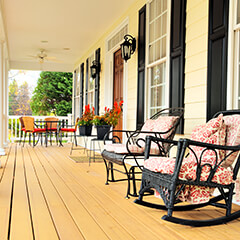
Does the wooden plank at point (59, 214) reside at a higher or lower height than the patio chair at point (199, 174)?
lower

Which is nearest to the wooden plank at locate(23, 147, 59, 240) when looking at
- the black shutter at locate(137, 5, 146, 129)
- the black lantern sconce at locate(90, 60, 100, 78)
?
the black shutter at locate(137, 5, 146, 129)

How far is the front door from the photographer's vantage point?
22.1 ft

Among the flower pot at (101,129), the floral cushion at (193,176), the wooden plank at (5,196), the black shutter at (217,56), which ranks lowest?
the wooden plank at (5,196)

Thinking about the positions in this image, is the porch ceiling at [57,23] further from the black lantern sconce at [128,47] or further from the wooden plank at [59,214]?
the wooden plank at [59,214]

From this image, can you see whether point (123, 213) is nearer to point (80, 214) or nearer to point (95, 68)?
point (80, 214)

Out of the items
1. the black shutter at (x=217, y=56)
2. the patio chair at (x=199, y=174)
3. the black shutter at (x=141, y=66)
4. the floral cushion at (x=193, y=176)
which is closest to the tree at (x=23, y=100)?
the black shutter at (x=141, y=66)

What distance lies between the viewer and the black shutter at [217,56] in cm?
309

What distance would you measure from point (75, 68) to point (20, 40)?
3275 millimetres

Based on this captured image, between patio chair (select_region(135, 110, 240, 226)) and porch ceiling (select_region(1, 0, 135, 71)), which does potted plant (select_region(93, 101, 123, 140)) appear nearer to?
porch ceiling (select_region(1, 0, 135, 71))

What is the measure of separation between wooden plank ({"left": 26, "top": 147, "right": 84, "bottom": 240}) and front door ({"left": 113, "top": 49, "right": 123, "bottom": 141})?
10.7 ft

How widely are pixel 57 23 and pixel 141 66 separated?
2.78 meters

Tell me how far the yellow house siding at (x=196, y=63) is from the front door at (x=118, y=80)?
297cm

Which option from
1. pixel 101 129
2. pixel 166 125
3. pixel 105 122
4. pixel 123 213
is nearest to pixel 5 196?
pixel 123 213

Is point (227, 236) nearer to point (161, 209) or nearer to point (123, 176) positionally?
point (161, 209)
